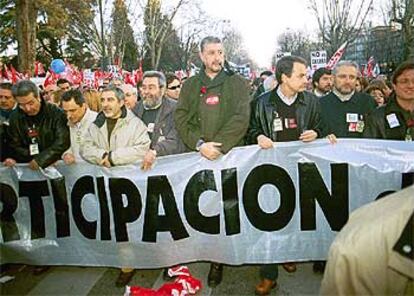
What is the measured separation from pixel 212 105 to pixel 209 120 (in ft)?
0.41

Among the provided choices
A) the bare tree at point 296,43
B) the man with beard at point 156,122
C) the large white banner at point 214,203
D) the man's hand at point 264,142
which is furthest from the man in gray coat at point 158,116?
the bare tree at point 296,43

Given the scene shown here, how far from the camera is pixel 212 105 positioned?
443 cm

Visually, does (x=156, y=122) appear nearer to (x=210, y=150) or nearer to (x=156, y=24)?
(x=210, y=150)

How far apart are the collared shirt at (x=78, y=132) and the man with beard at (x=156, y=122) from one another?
0.50 metres

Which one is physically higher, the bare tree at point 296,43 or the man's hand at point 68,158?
the bare tree at point 296,43

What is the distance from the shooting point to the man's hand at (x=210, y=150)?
4227 millimetres

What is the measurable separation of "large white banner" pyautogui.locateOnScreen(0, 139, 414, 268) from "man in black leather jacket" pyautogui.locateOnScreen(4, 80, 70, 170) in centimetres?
19

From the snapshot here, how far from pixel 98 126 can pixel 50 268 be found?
135 centimetres

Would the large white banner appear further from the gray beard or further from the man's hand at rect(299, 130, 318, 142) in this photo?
the gray beard

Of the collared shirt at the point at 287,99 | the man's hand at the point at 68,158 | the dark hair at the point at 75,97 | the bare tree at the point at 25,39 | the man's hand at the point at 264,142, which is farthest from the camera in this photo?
the bare tree at the point at 25,39

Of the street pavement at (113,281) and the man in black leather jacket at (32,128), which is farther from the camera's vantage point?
the man in black leather jacket at (32,128)

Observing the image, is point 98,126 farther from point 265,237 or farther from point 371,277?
point 371,277

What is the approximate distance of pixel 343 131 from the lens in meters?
4.54

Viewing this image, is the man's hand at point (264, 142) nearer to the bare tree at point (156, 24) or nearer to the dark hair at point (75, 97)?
the dark hair at point (75, 97)
